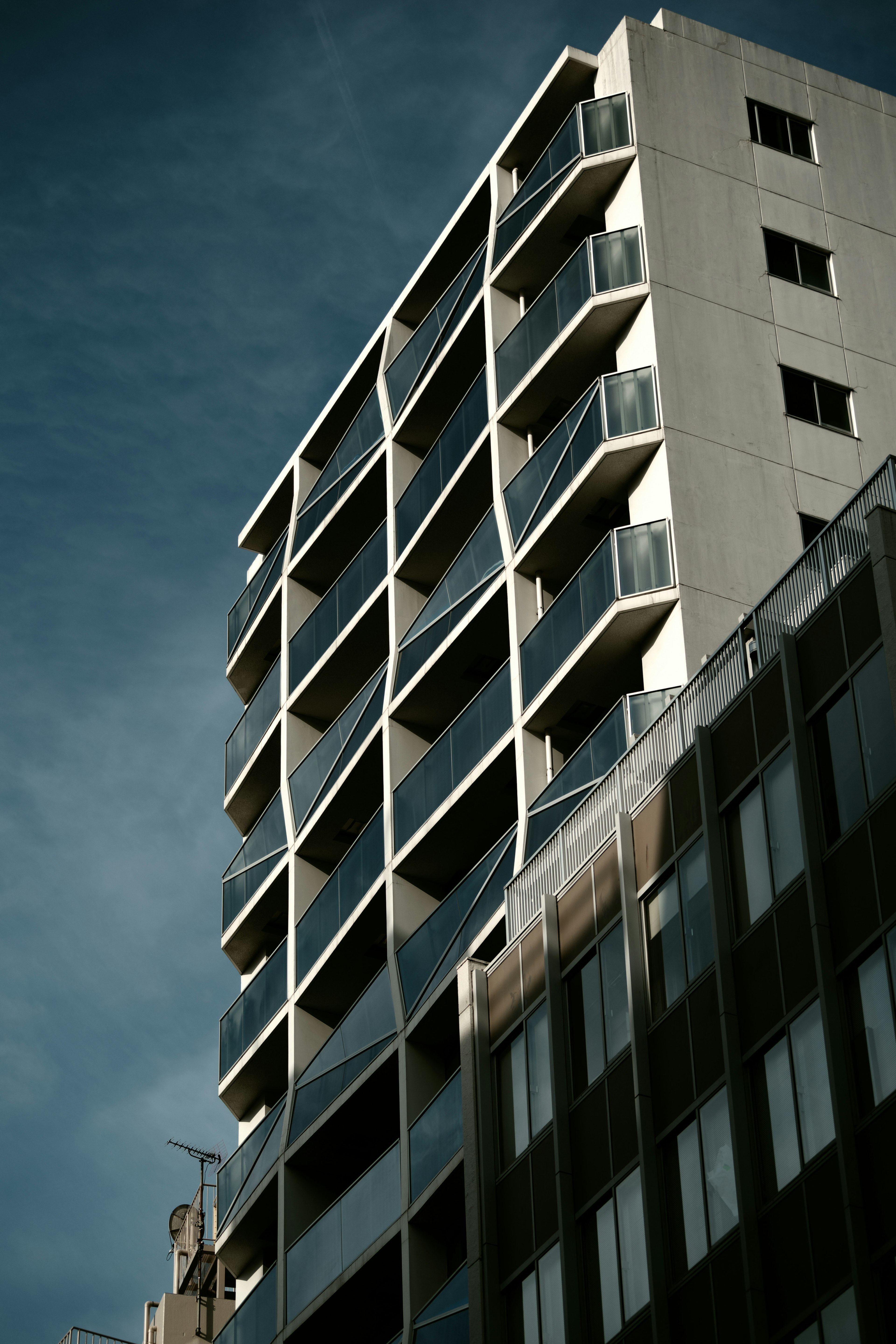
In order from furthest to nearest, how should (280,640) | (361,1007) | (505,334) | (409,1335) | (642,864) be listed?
(280,640)
(505,334)
(361,1007)
(409,1335)
(642,864)

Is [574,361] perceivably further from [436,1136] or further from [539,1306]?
[539,1306]

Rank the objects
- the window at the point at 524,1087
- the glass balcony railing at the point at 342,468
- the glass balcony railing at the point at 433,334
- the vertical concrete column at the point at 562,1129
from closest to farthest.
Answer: the vertical concrete column at the point at 562,1129
the window at the point at 524,1087
the glass balcony railing at the point at 433,334
the glass balcony railing at the point at 342,468

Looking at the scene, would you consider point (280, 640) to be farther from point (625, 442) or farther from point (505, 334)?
point (625, 442)

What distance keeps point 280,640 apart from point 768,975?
35.4 meters

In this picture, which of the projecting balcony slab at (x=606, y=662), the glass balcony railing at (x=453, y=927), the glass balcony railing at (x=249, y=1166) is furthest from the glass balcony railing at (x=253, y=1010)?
the projecting balcony slab at (x=606, y=662)

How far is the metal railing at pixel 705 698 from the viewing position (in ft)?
84.5

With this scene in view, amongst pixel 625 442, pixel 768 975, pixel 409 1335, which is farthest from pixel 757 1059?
pixel 625 442

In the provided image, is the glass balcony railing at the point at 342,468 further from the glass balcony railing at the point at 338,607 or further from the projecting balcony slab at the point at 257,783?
the projecting balcony slab at the point at 257,783

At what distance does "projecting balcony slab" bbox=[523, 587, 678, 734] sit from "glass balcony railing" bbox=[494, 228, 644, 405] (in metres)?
7.26

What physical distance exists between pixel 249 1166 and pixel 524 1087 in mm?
18356

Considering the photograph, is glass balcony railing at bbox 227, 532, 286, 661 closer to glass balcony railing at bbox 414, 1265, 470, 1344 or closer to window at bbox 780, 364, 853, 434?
window at bbox 780, 364, 853, 434

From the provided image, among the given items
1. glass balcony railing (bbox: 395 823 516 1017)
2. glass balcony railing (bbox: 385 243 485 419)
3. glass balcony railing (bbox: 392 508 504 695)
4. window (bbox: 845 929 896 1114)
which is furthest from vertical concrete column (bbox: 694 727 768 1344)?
glass balcony railing (bbox: 385 243 485 419)

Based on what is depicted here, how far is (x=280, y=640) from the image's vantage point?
58406 millimetres

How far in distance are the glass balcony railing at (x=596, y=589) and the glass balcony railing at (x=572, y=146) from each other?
1039 cm
